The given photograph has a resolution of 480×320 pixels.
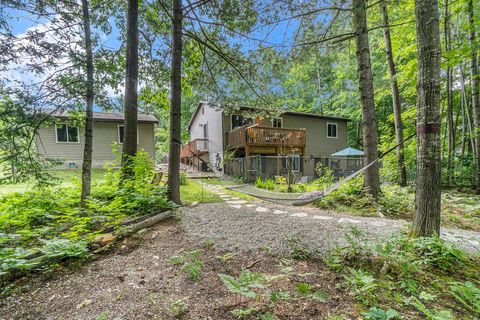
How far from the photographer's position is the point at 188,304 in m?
1.52

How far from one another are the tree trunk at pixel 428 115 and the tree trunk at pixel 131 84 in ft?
16.1

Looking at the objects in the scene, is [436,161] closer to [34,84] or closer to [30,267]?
[30,267]

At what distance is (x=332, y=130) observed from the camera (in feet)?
50.7

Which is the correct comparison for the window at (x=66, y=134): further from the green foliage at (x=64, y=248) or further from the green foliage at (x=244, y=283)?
the green foliage at (x=244, y=283)

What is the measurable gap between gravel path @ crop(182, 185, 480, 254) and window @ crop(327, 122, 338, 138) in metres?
12.3

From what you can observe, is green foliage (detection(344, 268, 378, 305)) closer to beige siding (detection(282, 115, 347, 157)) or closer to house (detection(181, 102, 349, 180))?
house (detection(181, 102, 349, 180))

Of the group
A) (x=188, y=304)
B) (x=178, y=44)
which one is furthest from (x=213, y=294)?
(x=178, y=44)

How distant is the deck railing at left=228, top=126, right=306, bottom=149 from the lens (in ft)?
33.8

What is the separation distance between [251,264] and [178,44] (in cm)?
428

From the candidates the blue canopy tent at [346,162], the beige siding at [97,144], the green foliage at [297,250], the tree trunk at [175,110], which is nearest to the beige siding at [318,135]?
the blue canopy tent at [346,162]

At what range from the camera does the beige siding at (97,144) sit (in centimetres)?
1137

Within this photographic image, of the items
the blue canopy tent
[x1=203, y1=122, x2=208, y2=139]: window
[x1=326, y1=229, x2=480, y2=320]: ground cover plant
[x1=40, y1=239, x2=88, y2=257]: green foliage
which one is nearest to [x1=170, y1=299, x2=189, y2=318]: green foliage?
[x1=326, y1=229, x2=480, y2=320]: ground cover plant

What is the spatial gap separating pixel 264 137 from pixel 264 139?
100 millimetres

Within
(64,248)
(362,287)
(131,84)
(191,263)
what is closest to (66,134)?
(131,84)
